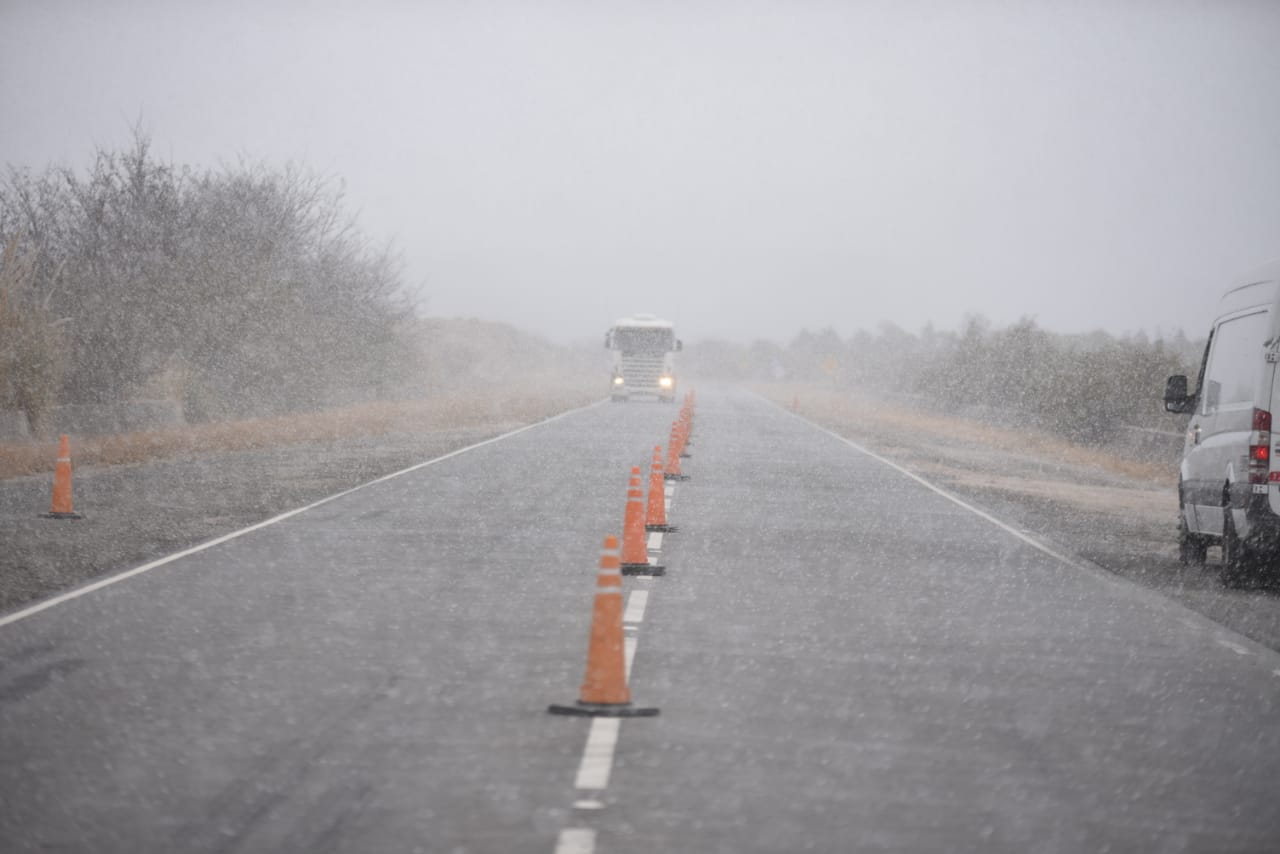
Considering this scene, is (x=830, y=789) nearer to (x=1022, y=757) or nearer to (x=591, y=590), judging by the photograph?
(x=1022, y=757)

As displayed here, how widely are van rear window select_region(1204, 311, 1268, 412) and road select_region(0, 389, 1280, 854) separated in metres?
1.83

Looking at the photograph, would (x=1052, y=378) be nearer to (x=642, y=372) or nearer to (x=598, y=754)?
(x=642, y=372)

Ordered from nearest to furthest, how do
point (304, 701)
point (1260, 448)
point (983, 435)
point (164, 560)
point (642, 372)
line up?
point (304, 701), point (1260, 448), point (164, 560), point (983, 435), point (642, 372)

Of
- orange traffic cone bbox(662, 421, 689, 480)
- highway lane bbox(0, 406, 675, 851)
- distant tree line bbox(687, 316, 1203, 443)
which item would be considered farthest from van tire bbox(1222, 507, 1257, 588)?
distant tree line bbox(687, 316, 1203, 443)

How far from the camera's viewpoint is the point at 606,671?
23.1 ft

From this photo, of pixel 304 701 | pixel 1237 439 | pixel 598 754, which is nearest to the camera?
pixel 598 754

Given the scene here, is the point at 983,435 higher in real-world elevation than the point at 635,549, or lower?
lower

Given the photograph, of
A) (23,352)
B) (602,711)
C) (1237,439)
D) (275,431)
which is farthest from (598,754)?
(275,431)

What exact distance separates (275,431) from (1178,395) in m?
22.7

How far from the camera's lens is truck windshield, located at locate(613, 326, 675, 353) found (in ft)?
194

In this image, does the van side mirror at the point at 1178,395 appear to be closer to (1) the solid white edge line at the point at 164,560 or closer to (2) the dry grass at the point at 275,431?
(1) the solid white edge line at the point at 164,560

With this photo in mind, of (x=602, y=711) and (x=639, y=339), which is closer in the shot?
(x=602, y=711)

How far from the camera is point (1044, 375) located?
2000 inches

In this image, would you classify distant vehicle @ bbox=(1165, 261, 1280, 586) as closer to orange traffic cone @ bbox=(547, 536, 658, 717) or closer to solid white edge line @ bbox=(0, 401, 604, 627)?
orange traffic cone @ bbox=(547, 536, 658, 717)
